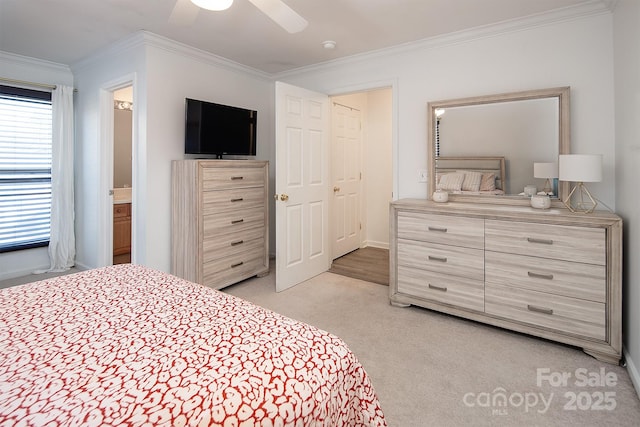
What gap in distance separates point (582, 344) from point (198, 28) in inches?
154

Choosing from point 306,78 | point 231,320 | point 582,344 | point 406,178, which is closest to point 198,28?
point 306,78

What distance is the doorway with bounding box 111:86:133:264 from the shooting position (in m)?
4.40

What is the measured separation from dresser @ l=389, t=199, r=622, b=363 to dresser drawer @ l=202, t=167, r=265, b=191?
1.59 metres

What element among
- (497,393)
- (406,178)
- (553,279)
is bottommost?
(497,393)

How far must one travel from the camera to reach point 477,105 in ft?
10.1

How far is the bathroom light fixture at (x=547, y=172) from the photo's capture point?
9.05 ft

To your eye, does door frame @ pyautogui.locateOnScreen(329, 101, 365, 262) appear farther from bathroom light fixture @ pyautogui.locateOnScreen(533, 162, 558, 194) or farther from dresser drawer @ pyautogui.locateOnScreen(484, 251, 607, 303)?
dresser drawer @ pyautogui.locateOnScreen(484, 251, 607, 303)

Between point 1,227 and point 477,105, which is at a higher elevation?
point 477,105

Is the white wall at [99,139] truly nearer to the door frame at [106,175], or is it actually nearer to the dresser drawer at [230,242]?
the door frame at [106,175]

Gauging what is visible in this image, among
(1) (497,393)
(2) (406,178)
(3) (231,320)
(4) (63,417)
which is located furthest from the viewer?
(2) (406,178)

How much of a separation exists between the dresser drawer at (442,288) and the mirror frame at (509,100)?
0.81m

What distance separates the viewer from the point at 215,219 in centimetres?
335

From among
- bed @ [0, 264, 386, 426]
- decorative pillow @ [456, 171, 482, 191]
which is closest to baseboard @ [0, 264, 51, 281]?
bed @ [0, 264, 386, 426]

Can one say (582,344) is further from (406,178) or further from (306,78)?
(306,78)
